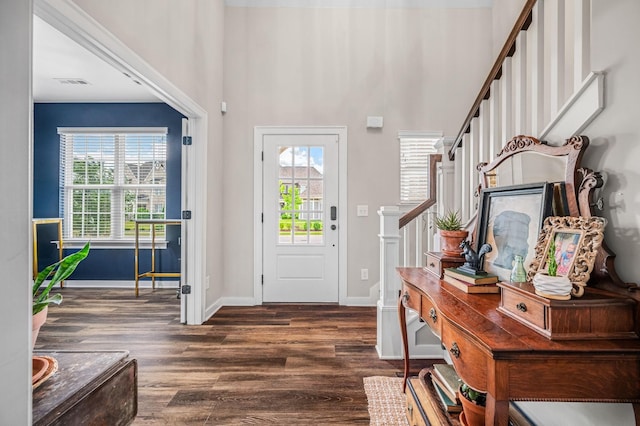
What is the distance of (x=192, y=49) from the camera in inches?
118

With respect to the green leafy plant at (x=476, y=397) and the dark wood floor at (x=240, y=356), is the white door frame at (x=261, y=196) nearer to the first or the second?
the dark wood floor at (x=240, y=356)

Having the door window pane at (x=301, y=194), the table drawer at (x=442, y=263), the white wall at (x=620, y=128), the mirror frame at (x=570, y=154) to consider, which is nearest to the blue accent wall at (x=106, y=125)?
the door window pane at (x=301, y=194)

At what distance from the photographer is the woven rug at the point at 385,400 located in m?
1.77

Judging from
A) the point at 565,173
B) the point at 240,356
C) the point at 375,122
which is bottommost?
the point at 240,356

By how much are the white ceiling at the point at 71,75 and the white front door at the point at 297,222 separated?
5.79ft

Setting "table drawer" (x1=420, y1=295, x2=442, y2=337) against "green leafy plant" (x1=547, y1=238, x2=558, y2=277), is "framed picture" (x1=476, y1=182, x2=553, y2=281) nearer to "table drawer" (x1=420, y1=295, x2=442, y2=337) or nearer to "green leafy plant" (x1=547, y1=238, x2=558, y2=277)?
"green leafy plant" (x1=547, y1=238, x2=558, y2=277)

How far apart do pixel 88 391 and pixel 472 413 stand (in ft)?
4.47

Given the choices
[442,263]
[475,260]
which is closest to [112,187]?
[442,263]

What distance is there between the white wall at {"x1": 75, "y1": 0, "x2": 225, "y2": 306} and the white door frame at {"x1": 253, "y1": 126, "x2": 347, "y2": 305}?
0.40m

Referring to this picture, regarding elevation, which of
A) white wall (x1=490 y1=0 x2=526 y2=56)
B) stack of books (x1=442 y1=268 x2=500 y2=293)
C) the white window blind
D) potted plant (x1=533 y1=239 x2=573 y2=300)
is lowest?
stack of books (x1=442 y1=268 x2=500 y2=293)

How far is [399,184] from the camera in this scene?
385 centimetres

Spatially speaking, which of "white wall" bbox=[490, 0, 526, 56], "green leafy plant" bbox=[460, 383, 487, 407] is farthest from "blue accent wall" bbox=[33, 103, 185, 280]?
"green leafy plant" bbox=[460, 383, 487, 407]

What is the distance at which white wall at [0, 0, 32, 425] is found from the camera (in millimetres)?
963

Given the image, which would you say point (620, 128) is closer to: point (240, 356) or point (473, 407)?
point (473, 407)
